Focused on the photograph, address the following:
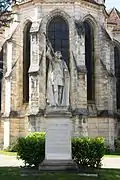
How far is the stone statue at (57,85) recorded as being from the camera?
53.4ft

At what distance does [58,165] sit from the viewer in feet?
50.7

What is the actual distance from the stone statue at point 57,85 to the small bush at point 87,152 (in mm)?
2084

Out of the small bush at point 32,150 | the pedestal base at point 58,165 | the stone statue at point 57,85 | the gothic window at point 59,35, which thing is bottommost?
the pedestal base at point 58,165

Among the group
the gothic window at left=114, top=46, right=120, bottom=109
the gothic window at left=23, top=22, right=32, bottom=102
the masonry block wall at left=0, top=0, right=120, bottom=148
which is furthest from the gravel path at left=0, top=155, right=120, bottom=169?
the gothic window at left=114, top=46, right=120, bottom=109

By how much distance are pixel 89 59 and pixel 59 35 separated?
3361 mm

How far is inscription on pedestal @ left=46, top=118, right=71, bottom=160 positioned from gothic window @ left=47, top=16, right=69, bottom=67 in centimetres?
1818

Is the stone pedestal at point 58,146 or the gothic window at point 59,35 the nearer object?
the stone pedestal at point 58,146

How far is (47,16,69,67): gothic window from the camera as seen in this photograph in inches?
1321

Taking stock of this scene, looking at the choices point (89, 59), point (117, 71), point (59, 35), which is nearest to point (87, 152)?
point (59, 35)

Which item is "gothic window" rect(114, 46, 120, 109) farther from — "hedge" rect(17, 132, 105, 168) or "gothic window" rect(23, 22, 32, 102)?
"hedge" rect(17, 132, 105, 168)

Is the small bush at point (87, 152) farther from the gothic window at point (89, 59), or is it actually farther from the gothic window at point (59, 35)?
the gothic window at point (89, 59)

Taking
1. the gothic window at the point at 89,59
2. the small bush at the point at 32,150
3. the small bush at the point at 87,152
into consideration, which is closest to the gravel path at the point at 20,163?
the small bush at the point at 87,152

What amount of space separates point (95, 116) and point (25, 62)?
738cm

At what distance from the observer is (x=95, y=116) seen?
3319cm
